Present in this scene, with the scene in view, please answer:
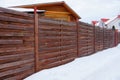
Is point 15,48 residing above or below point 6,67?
above

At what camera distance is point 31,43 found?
6.84 meters

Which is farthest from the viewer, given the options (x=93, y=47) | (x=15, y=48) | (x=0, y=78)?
(x=93, y=47)

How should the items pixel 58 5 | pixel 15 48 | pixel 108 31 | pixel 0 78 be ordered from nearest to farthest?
1. pixel 0 78
2. pixel 15 48
3. pixel 108 31
4. pixel 58 5

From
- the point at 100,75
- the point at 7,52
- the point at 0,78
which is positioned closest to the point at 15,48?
the point at 7,52

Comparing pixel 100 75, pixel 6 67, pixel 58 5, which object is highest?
pixel 58 5

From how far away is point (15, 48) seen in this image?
597cm

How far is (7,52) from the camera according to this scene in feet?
18.6

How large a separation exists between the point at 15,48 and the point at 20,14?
0.90 meters

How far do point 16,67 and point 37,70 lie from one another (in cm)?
124

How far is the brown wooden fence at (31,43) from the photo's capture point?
5625 mm

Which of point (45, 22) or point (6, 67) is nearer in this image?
point (6, 67)

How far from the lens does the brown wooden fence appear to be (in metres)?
5.62

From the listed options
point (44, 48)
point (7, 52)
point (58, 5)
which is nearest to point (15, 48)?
point (7, 52)

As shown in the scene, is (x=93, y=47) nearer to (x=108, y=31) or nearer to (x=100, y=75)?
(x=108, y=31)
